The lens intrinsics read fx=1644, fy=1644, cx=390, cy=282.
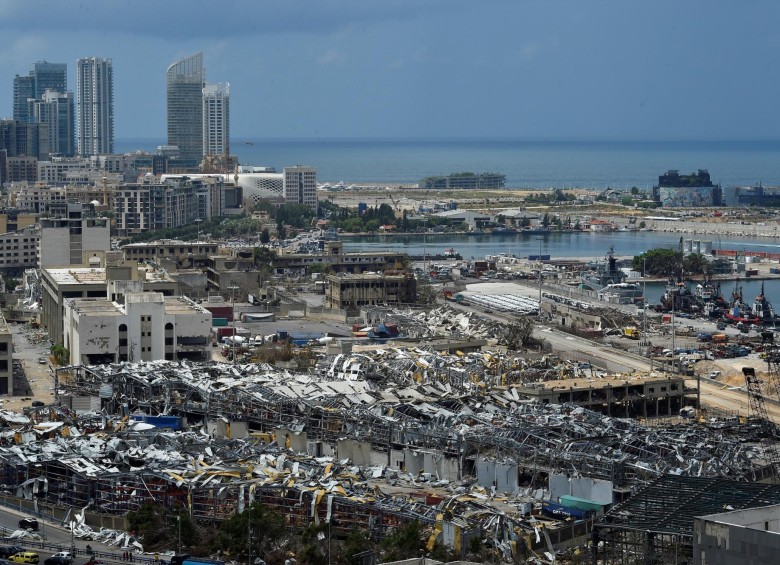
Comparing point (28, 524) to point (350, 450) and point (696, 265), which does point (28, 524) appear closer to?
point (350, 450)

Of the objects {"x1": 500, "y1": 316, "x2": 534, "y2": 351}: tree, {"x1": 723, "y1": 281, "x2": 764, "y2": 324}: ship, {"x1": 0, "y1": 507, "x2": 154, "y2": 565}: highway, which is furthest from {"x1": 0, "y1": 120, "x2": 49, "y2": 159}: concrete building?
{"x1": 0, "y1": 507, "x2": 154, "y2": 565}: highway

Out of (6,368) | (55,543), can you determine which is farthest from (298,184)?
(55,543)

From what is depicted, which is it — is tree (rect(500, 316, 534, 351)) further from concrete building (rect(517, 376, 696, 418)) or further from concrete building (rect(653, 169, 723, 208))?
concrete building (rect(653, 169, 723, 208))

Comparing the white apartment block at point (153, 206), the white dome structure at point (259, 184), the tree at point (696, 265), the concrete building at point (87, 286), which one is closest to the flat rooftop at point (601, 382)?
the concrete building at point (87, 286)

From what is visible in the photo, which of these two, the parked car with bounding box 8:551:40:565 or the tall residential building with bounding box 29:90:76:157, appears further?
the tall residential building with bounding box 29:90:76:157

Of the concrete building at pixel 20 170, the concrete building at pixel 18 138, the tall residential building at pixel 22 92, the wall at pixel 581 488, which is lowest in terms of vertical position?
the wall at pixel 581 488

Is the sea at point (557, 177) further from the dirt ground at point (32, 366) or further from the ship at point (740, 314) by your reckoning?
the dirt ground at point (32, 366)

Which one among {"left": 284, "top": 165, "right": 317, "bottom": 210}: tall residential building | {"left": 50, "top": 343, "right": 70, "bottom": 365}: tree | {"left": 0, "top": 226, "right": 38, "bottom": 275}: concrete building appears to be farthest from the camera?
{"left": 284, "top": 165, "right": 317, "bottom": 210}: tall residential building
